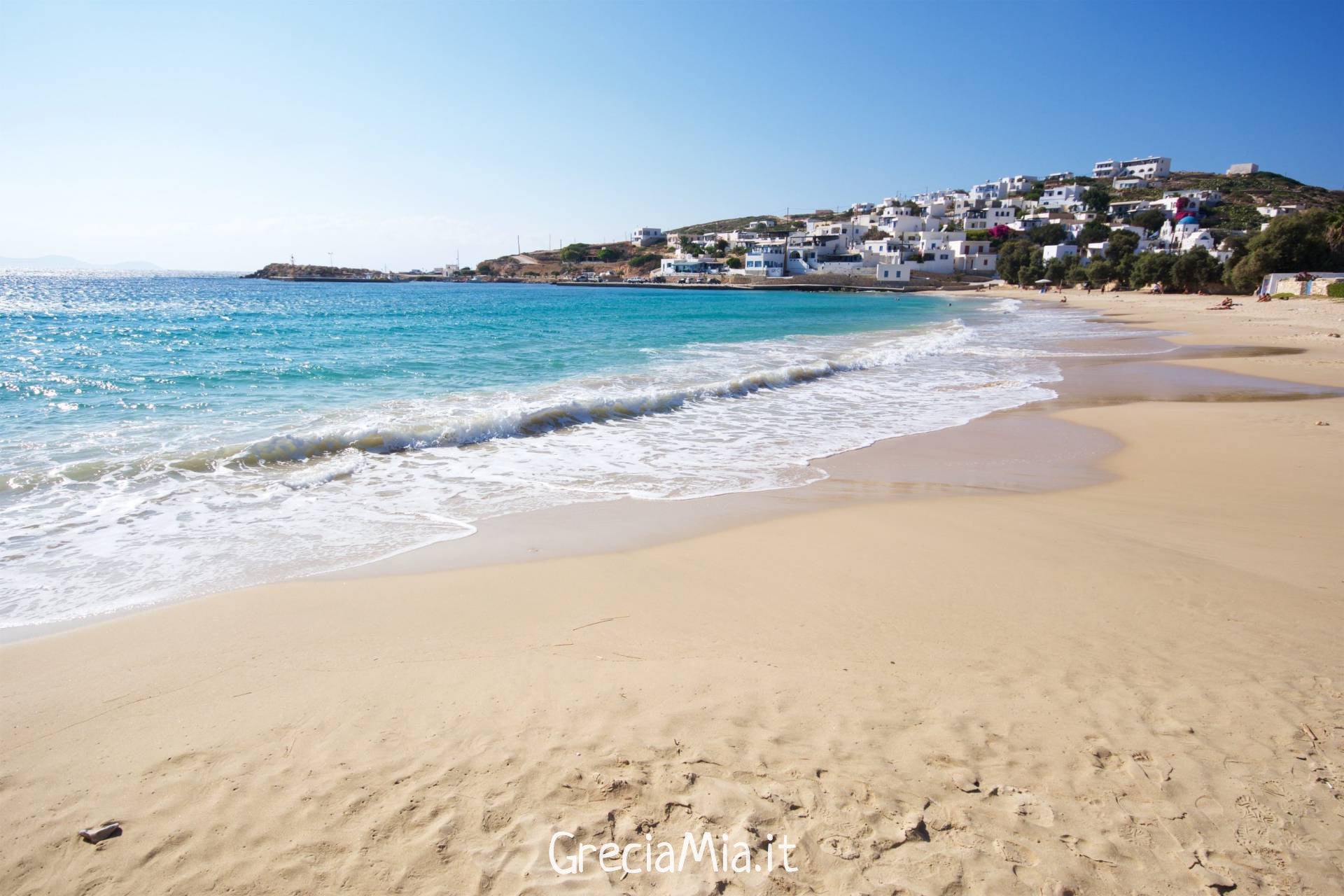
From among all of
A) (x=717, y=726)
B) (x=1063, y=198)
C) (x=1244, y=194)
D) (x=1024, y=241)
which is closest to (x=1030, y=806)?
(x=717, y=726)

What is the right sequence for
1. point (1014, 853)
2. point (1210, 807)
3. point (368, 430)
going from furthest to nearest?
1. point (368, 430)
2. point (1210, 807)
3. point (1014, 853)

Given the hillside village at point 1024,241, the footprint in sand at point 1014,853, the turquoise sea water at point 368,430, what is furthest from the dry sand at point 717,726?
the hillside village at point 1024,241

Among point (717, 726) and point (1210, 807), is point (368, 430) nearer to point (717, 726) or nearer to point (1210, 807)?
point (717, 726)

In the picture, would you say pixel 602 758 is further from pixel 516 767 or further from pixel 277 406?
pixel 277 406

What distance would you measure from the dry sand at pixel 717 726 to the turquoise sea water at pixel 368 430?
1.47 m

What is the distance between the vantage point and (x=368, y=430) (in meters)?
10.2

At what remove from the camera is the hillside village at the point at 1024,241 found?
7319 centimetres

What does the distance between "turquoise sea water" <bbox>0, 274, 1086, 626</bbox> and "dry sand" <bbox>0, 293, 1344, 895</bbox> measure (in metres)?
1.47

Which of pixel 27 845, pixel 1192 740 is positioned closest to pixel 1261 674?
pixel 1192 740

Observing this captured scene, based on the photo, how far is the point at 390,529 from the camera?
21.4ft

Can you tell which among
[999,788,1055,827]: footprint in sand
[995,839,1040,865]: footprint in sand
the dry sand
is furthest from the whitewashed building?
[995,839,1040,865]: footprint in sand

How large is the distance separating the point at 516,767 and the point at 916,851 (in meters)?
1.70

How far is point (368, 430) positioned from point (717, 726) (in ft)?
28.9

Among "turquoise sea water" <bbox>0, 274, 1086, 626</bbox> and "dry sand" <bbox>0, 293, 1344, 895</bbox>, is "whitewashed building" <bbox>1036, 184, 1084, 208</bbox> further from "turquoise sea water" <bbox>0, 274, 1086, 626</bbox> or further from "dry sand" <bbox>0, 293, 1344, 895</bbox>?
"dry sand" <bbox>0, 293, 1344, 895</bbox>
